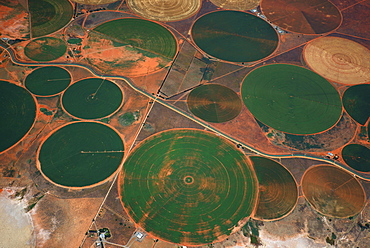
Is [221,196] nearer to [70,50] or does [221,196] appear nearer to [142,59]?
[142,59]

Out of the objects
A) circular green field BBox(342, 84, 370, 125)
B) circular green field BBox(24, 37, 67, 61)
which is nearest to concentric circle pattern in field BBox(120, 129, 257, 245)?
circular green field BBox(342, 84, 370, 125)

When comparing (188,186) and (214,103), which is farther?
(214,103)

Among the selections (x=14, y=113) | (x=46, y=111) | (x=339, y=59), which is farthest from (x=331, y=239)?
(x=14, y=113)

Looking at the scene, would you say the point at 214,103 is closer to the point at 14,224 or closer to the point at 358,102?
the point at 358,102

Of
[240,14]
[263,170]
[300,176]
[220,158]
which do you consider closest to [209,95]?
[220,158]

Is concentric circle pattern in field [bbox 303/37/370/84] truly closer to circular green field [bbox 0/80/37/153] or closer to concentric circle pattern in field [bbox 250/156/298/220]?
concentric circle pattern in field [bbox 250/156/298/220]

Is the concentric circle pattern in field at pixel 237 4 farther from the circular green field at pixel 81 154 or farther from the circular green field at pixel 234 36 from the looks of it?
the circular green field at pixel 81 154
